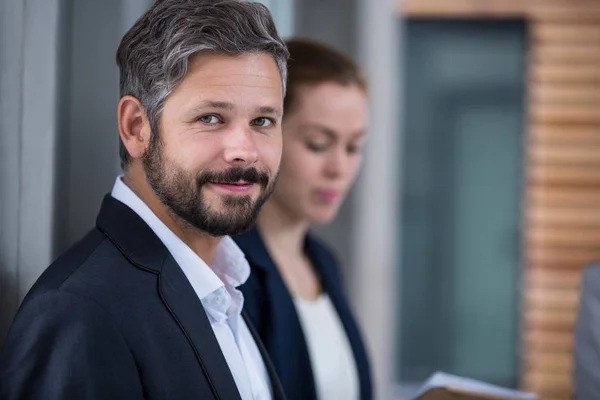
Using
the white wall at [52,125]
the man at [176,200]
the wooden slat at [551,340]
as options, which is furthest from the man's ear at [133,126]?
the wooden slat at [551,340]

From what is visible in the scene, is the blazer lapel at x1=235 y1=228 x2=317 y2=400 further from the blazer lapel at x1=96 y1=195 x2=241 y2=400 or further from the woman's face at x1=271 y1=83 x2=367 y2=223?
the blazer lapel at x1=96 y1=195 x2=241 y2=400

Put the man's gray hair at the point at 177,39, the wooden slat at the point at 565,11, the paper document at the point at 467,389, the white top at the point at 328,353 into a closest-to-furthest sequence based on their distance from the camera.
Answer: the man's gray hair at the point at 177,39, the paper document at the point at 467,389, the white top at the point at 328,353, the wooden slat at the point at 565,11

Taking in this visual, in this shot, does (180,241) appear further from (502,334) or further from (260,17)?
(502,334)

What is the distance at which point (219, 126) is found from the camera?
3.62 feet

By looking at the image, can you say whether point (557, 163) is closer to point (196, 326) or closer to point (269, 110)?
point (269, 110)

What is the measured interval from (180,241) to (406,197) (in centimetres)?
321

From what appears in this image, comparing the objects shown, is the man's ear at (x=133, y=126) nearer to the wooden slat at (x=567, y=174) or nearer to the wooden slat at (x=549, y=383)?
the wooden slat at (x=567, y=174)

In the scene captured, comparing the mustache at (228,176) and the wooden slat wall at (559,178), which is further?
the wooden slat wall at (559,178)

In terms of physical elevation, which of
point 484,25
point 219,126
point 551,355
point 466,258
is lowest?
point 551,355

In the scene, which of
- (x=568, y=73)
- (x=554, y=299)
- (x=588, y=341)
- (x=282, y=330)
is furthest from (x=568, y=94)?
(x=282, y=330)

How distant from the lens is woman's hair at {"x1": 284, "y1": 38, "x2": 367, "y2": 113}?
1.80m

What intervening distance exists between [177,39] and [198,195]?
0.22 m

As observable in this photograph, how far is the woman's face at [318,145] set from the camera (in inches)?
70.2

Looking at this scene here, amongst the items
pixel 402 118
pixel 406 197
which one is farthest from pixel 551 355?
pixel 402 118
